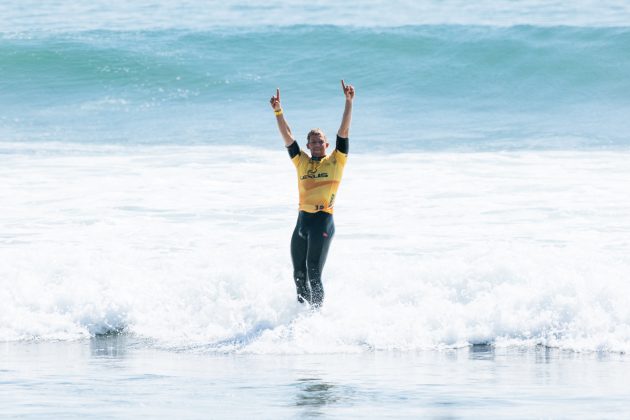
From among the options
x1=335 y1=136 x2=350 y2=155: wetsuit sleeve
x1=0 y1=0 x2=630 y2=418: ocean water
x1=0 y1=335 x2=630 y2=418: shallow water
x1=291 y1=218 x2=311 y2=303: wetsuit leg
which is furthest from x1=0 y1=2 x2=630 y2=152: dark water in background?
x1=0 y1=335 x2=630 y2=418: shallow water

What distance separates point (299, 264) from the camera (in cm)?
998

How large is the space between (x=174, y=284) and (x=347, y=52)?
2083cm

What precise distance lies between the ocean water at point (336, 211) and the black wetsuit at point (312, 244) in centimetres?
21

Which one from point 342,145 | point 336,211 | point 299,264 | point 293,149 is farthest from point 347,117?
point 336,211

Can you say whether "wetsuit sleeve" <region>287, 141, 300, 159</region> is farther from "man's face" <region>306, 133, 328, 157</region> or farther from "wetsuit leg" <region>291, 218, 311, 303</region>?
"wetsuit leg" <region>291, 218, 311, 303</region>

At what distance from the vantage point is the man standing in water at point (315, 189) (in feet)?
32.1

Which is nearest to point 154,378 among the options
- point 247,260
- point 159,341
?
point 159,341

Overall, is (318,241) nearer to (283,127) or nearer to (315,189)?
(315,189)

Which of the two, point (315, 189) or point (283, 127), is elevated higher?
point (283, 127)

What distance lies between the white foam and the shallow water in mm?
527

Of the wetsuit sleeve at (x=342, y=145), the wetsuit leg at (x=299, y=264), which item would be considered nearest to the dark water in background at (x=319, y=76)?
the wetsuit leg at (x=299, y=264)

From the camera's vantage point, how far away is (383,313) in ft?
33.0

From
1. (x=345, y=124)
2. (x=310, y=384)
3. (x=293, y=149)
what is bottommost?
(x=310, y=384)

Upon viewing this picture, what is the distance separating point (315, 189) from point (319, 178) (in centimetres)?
10
